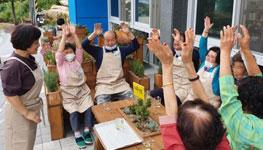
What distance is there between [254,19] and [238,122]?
2764mm

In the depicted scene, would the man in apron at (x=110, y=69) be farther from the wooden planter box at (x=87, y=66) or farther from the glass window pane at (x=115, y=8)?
the glass window pane at (x=115, y=8)

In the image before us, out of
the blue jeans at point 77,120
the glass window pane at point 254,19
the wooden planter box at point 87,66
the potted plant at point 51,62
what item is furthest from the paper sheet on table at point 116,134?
the glass window pane at point 254,19

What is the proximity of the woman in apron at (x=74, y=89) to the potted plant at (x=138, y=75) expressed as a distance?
88 cm

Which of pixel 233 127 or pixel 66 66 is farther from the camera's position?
pixel 66 66

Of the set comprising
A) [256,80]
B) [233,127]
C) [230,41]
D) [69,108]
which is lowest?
[69,108]

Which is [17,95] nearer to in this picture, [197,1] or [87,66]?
[87,66]

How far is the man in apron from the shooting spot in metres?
3.77

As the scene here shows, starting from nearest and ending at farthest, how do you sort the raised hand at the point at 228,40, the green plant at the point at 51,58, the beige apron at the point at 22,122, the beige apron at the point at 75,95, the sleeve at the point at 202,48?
the raised hand at the point at 228,40, the beige apron at the point at 22,122, the sleeve at the point at 202,48, the beige apron at the point at 75,95, the green plant at the point at 51,58

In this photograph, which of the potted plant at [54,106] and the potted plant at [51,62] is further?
the potted plant at [51,62]

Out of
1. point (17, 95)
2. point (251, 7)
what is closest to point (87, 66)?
point (17, 95)

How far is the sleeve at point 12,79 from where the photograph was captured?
217 centimetres

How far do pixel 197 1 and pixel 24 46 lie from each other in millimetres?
3251

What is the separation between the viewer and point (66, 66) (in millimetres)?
3482

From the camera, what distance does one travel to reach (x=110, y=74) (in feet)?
12.8
